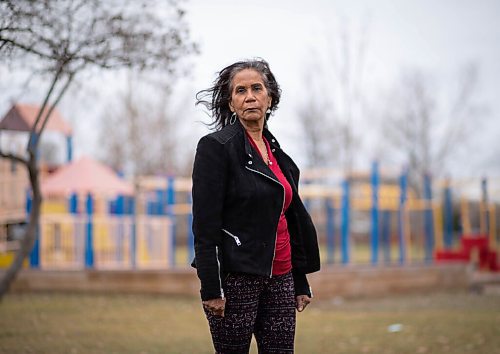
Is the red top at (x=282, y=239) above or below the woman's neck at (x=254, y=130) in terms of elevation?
below

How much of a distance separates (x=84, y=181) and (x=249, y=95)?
42.3 ft

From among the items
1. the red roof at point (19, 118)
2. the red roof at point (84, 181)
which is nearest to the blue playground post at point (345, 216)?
the red roof at point (84, 181)

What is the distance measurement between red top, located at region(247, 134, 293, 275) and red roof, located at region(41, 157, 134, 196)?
12295 millimetres

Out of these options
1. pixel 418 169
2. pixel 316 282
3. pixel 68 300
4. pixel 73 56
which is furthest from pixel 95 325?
pixel 418 169

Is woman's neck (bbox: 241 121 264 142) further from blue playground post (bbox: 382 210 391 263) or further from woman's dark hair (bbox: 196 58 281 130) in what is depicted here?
blue playground post (bbox: 382 210 391 263)

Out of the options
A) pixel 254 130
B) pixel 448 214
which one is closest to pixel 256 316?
pixel 254 130

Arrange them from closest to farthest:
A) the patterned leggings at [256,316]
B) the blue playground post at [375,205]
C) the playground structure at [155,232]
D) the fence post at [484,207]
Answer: the patterned leggings at [256,316], the playground structure at [155,232], the blue playground post at [375,205], the fence post at [484,207]

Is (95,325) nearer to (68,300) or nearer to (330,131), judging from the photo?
(68,300)

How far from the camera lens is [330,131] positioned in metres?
38.3

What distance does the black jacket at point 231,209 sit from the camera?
11.3ft

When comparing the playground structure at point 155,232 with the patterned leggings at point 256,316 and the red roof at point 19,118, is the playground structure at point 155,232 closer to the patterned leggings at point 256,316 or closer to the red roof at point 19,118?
the red roof at point 19,118

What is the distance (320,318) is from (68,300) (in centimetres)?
416

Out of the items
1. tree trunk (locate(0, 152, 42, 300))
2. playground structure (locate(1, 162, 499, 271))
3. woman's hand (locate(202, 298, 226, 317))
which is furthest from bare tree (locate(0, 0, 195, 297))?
playground structure (locate(1, 162, 499, 271))

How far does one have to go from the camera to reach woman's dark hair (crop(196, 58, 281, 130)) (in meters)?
3.88
